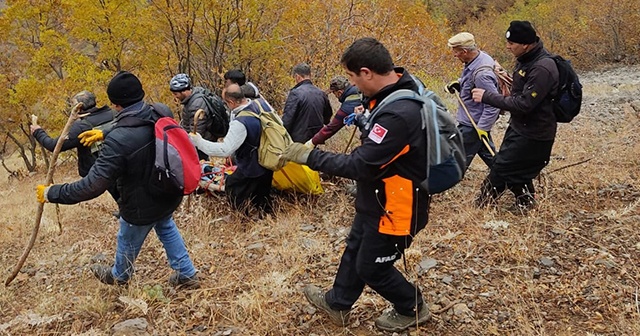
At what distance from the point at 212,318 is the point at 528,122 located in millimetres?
3178

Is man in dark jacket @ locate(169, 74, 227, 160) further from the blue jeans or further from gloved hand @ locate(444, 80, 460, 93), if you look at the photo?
gloved hand @ locate(444, 80, 460, 93)

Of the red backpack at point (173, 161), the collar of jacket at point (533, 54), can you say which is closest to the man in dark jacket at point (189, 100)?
the red backpack at point (173, 161)

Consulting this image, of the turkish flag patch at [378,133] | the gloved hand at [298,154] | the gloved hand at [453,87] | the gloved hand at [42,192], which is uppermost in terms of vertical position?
the turkish flag patch at [378,133]

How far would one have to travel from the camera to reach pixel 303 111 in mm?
6195

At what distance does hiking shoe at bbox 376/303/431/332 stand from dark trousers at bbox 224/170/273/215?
2.62 meters

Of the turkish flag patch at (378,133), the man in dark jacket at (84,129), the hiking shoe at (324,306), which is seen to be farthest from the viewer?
the man in dark jacket at (84,129)

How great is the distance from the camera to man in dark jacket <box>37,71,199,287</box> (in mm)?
3373

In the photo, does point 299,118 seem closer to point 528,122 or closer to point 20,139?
point 528,122

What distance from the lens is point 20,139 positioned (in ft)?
84.1

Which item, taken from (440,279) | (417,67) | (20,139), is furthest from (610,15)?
(20,139)

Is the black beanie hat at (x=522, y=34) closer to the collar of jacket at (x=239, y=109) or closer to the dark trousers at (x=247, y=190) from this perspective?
the collar of jacket at (x=239, y=109)

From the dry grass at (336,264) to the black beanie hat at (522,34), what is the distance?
1.61m

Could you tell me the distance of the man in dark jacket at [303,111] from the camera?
6.18 m

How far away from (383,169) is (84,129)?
3695mm
